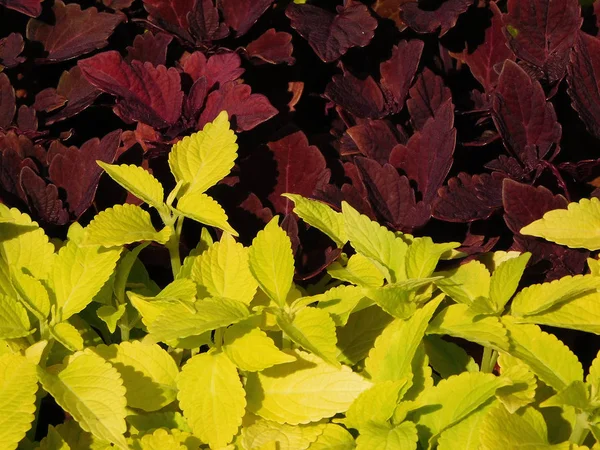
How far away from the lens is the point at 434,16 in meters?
1.47

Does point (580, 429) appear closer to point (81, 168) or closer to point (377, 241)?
point (377, 241)

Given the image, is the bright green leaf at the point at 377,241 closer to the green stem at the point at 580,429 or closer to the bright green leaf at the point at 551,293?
the bright green leaf at the point at 551,293

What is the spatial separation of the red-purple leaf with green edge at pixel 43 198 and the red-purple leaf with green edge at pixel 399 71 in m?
0.62

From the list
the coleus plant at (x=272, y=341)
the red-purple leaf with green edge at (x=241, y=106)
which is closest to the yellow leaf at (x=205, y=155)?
the coleus plant at (x=272, y=341)

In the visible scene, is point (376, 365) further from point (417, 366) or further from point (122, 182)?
point (122, 182)

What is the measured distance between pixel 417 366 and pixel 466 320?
10 centimetres

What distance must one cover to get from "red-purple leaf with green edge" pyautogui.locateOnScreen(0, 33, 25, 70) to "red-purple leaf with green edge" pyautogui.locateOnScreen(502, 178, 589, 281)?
0.90 meters

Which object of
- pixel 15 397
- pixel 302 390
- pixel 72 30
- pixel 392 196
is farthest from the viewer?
pixel 72 30

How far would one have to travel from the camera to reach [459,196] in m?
1.35

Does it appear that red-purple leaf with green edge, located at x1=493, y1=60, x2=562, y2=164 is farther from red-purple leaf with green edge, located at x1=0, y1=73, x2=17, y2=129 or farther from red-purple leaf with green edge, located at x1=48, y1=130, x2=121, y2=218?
red-purple leaf with green edge, located at x1=0, y1=73, x2=17, y2=129

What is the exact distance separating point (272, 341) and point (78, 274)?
0.33 metres

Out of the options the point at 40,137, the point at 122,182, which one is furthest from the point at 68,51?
the point at 122,182

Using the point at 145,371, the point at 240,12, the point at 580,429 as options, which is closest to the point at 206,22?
the point at 240,12

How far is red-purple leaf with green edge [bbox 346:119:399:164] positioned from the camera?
1.42m
